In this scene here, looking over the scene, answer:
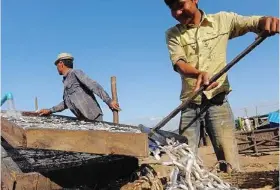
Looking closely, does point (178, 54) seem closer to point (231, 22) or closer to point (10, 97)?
point (231, 22)

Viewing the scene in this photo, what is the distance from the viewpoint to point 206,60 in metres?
3.77

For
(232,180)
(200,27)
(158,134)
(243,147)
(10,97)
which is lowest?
(243,147)

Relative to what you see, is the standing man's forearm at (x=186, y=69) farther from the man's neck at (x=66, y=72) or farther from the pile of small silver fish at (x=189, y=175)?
the man's neck at (x=66, y=72)

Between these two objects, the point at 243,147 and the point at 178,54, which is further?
the point at 243,147

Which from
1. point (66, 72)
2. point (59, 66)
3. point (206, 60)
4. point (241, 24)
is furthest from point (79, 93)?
point (241, 24)

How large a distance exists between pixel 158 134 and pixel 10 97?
1849 mm

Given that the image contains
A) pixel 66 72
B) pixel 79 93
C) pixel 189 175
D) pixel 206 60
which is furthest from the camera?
pixel 66 72

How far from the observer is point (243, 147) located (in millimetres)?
14992

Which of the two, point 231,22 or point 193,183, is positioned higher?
point 231,22

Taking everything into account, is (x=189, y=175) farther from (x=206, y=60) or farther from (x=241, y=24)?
(x=241, y=24)

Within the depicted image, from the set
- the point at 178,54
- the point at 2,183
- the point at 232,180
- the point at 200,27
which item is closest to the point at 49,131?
the point at 2,183

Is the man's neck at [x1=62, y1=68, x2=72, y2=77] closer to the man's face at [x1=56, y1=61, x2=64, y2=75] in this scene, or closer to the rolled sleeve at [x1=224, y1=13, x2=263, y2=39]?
the man's face at [x1=56, y1=61, x2=64, y2=75]

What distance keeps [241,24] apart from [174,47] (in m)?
0.70

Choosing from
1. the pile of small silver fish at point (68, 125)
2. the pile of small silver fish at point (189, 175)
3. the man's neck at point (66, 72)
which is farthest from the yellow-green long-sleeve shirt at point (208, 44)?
the man's neck at point (66, 72)
